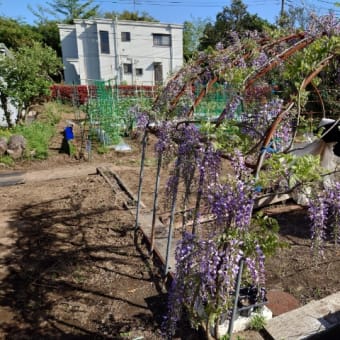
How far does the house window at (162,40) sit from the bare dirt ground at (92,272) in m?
24.6

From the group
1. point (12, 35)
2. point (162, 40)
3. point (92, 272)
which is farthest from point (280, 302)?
point (12, 35)

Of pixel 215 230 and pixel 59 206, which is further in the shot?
pixel 59 206

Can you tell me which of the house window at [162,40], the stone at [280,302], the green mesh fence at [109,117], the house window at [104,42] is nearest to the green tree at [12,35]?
the house window at [104,42]

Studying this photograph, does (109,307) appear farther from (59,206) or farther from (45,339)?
(59,206)

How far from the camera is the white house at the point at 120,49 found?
87.7 feet

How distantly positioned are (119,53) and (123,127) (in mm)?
17441

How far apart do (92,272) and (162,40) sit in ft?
89.5

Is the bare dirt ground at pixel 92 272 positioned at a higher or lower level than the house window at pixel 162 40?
lower

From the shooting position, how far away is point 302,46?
10.2 ft

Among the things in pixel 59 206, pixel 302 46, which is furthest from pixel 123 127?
→ pixel 302 46

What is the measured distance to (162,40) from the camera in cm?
2773

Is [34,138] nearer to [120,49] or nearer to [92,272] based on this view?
[92,272]

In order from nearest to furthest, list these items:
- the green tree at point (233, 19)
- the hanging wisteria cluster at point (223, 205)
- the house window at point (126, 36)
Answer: the hanging wisteria cluster at point (223, 205) < the house window at point (126, 36) < the green tree at point (233, 19)

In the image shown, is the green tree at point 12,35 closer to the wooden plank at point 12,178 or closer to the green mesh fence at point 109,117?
the green mesh fence at point 109,117
